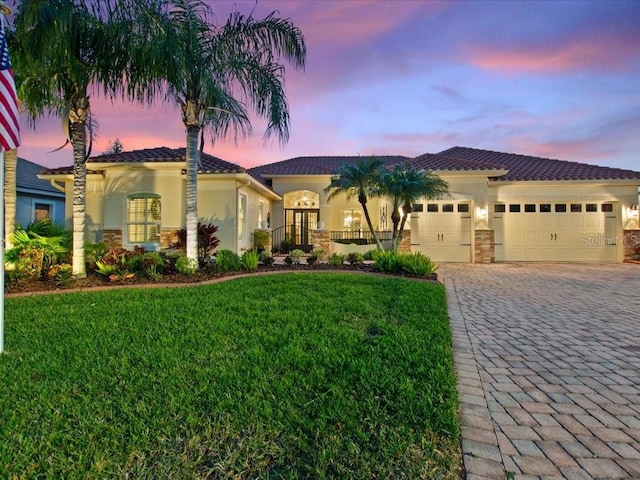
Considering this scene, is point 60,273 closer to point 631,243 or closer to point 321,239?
point 321,239

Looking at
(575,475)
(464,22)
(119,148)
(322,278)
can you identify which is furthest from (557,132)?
(119,148)

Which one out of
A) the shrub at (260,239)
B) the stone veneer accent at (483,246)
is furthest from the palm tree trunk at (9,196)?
the stone veneer accent at (483,246)

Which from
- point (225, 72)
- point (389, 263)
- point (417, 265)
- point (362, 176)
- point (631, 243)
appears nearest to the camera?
point (225, 72)

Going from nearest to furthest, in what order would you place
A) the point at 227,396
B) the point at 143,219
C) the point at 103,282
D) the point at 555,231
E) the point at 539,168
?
the point at 227,396 < the point at 103,282 < the point at 143,219 < the point at 555,231 < the point at 539,168

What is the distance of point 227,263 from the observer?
9430mm

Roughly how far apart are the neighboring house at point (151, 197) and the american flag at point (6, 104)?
25.9ft

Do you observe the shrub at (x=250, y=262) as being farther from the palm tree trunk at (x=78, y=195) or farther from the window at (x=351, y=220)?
the window at (x=351, y=220)

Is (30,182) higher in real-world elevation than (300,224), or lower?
higher

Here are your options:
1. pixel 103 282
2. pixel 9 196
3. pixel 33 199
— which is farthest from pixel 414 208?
pixel 33 199

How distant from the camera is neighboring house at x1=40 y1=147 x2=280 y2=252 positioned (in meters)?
12.4

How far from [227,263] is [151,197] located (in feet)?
18.0

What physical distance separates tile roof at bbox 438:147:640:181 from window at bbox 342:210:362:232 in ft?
20.5

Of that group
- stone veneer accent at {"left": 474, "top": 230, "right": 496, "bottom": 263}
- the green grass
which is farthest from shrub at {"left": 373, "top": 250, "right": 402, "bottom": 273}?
stone veneer accent at {"left": 474, "top": 230, "right": 496, "bottom": 263}

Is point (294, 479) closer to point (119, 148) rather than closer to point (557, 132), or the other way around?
point (557, 132)
